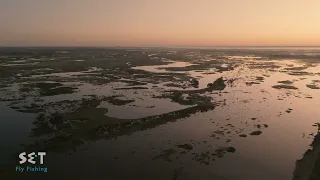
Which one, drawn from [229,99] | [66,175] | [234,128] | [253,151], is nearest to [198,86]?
[229,99]

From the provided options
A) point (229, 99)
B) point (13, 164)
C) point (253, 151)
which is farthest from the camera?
point (229, 99)

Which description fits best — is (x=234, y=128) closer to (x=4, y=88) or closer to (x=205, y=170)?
(x=205, y=170)

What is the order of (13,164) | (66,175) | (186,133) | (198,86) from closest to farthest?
(66,175)
(13,164)
(186,133)
(198,86)

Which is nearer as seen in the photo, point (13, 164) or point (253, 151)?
point (13, 164)

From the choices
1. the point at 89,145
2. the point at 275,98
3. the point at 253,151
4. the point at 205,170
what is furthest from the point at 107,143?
the point at 275,98

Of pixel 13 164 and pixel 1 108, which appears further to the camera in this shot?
pixel 1 108

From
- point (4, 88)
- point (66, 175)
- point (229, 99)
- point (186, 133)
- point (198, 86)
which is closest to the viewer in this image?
point (66, 175)

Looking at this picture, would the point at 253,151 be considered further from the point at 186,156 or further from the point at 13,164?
the point at 13,164

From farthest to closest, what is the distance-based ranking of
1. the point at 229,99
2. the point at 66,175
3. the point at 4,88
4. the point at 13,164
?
the point at 4,88 → the point at 229,99 → the point at 13,164 → the point at 66,175
